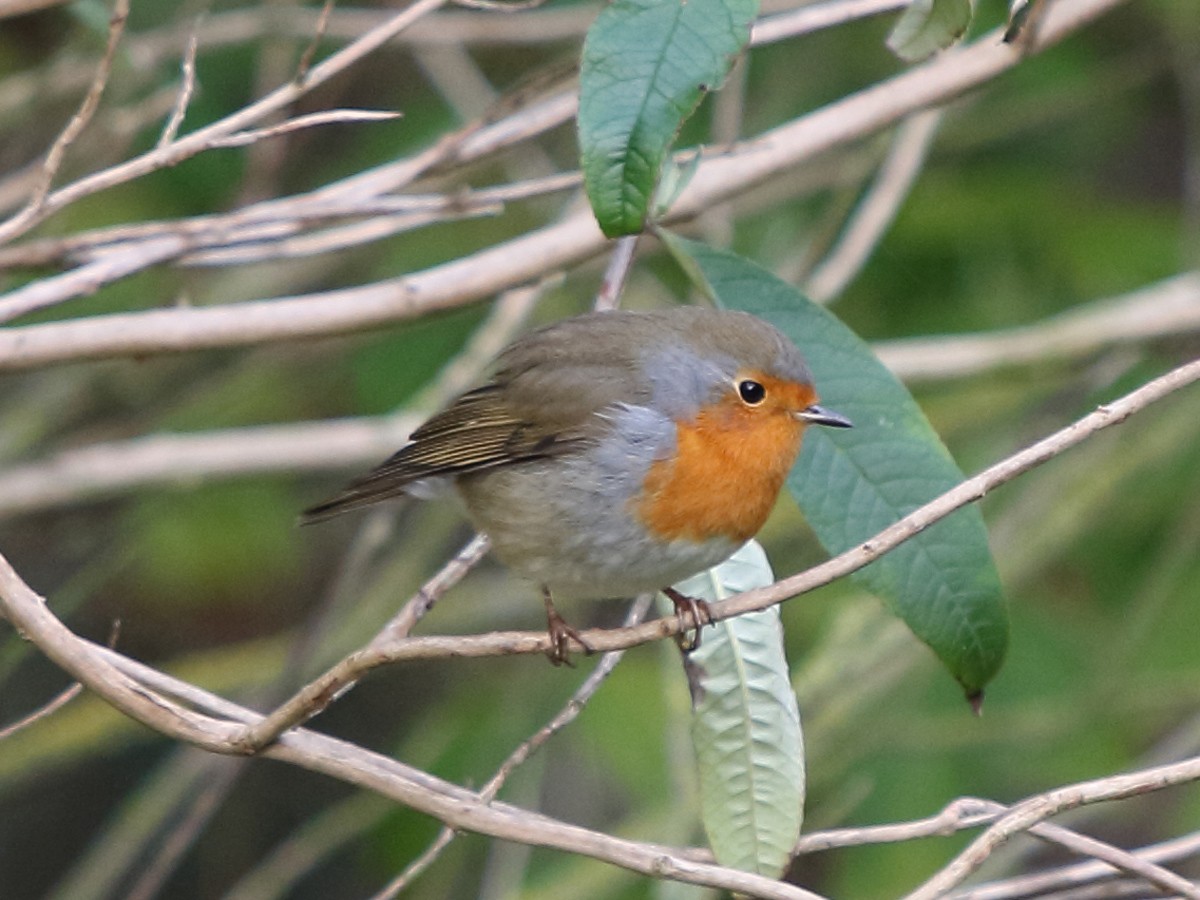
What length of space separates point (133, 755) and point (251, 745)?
4763mm

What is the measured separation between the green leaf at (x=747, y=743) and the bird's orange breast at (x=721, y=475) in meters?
0.18

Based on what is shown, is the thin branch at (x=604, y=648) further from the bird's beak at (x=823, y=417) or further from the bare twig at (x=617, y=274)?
the bare twig at (x=617, y=274)

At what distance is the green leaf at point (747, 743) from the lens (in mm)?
2307

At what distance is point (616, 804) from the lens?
5.36 m

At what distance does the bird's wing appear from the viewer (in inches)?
117

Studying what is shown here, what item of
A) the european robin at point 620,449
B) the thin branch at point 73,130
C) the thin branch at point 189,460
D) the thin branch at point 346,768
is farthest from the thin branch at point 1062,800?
the thin branch at point 189,460

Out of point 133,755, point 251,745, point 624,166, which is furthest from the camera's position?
point 133,755

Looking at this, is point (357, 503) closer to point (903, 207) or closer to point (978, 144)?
point (903, 207)

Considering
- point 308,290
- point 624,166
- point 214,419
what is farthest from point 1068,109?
point 624,166

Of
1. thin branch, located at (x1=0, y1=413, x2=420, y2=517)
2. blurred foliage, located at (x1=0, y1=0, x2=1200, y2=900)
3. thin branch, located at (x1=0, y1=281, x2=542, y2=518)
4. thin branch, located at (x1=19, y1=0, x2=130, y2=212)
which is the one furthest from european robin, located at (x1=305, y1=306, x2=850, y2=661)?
thin branch, located at (x1=0, y1=413, x2=420, y2=517)

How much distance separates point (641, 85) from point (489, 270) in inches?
25.8

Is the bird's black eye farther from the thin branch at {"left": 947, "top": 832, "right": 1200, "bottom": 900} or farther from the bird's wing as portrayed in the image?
the thin branch at {"left": 947, "top": 832, "right": 1200, "bottom": 900}

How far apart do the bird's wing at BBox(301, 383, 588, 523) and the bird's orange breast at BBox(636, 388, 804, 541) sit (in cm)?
23

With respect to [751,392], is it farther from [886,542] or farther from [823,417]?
[886,542]
